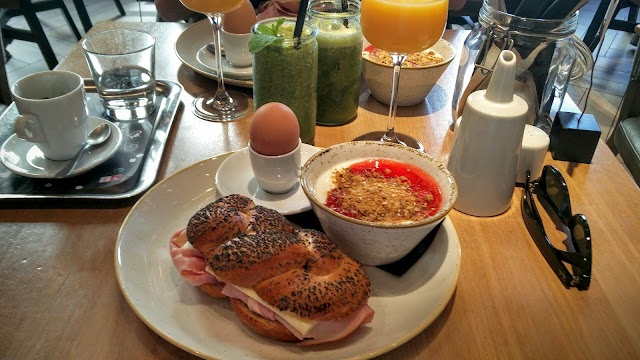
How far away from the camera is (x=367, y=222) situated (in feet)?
2.45

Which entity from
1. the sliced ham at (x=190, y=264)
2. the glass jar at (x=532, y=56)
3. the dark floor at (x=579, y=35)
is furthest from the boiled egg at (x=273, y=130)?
the dark floor at (x=579, y=35)

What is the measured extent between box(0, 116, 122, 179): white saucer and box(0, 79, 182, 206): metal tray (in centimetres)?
2

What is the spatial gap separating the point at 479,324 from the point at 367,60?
0.77 meters

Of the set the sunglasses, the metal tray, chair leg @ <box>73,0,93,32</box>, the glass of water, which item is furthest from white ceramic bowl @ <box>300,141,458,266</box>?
chair leg @ <box>73,0,93,32</box>

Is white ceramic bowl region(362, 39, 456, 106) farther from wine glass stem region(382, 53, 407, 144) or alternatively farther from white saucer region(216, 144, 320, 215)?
white saucer region(216, 144, 320, 215)

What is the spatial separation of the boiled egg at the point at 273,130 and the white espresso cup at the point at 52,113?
Answer: 15.6 inches

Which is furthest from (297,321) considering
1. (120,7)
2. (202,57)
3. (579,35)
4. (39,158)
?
(120,7)

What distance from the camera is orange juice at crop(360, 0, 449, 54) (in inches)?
38.8

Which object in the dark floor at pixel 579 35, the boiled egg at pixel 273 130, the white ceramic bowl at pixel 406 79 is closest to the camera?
the boiled egg at pixel 273 130

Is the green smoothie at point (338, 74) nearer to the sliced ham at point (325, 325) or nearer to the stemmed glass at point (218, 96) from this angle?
the stemmed glass at point (218, 96)

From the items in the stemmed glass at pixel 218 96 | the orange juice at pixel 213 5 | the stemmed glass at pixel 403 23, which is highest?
the stemmed glass at pixel 403 23

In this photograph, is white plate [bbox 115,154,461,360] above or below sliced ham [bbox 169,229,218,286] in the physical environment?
below

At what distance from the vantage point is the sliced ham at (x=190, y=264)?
2.46 feet

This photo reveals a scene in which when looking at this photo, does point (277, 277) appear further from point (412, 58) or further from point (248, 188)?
point (412, 58)
